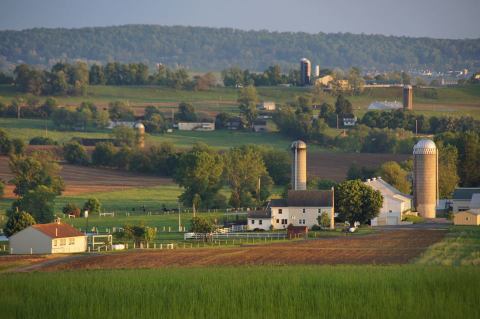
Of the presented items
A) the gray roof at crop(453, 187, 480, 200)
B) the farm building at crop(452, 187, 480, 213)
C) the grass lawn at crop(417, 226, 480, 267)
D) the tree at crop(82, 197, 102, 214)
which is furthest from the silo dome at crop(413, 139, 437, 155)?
the tree at crop(82, 197, 102, 214)

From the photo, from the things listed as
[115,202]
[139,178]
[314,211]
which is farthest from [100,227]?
[139,178]

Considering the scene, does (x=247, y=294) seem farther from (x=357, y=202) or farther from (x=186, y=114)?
(x=186, y=114)

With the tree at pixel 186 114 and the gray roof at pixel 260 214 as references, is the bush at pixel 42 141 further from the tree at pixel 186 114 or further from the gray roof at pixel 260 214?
the gray roof at pixel 260 214

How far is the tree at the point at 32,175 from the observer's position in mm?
102500

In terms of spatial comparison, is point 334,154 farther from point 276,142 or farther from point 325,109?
point 325,109

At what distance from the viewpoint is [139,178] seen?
398 feet

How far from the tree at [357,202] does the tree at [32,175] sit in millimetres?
27052

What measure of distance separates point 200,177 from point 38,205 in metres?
16.9

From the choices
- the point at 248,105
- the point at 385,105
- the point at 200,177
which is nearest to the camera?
the point at 200,177

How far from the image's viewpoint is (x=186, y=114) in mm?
170625

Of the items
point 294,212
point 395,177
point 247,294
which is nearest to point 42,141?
point 395,177

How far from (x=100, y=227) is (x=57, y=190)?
847 inches

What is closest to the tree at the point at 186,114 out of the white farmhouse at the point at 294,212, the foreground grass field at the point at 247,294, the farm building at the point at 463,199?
the farm building at the point at 463,199

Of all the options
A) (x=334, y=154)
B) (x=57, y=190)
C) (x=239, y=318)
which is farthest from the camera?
(x=334, y=154)
